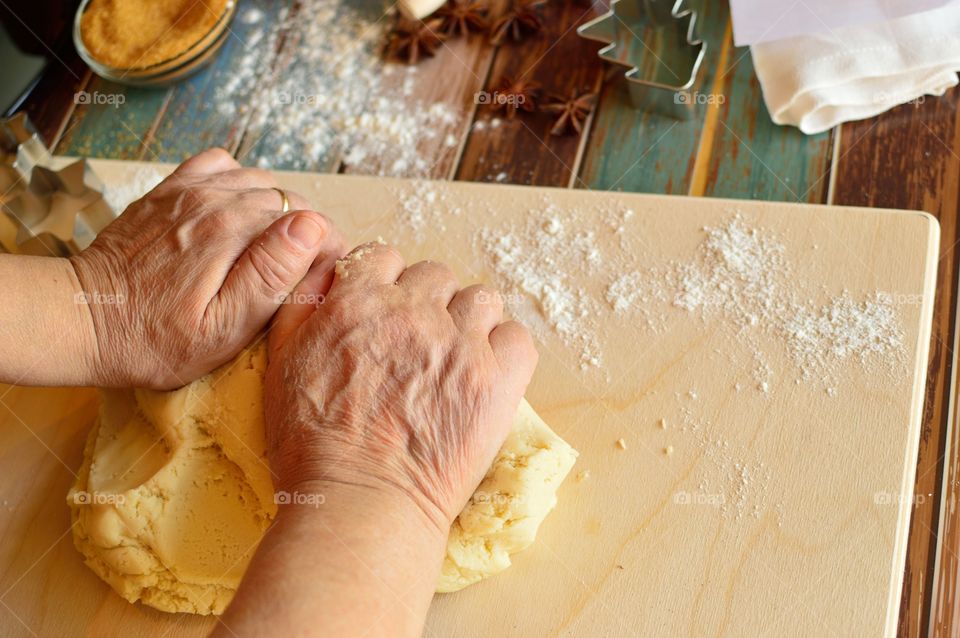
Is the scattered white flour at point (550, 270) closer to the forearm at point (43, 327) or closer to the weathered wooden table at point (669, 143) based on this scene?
the weathered wooden table at point (669, 143)

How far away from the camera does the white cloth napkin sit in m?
2.09

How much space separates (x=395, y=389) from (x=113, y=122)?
165cm

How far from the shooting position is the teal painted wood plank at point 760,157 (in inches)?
84.4

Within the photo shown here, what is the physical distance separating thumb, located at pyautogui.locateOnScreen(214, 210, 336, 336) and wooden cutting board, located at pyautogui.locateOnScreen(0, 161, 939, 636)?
0.31 metres

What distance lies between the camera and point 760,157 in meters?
2.20

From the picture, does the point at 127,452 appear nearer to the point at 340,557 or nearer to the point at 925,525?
the point at 340,557

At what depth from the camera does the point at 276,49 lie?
8.58 feet

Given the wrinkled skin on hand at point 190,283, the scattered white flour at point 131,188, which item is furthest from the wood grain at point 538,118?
the wrinkled skin on hand at point 190,283

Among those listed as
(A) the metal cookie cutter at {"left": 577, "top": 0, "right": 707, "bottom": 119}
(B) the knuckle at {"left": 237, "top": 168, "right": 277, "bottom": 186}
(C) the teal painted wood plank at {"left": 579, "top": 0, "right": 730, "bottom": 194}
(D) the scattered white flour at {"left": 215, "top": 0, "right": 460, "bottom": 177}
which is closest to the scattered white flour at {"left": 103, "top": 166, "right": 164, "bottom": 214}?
(D) the scattered white flour at {"left": 215, "top": 0, "right": 460, "bottom": 177}

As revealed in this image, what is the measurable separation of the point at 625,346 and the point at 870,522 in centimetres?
50

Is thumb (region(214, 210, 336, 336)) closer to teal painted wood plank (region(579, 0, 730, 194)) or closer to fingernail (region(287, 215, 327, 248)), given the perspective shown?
fingernail (region(287, 215, 327, 248))

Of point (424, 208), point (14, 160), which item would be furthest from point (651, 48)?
point (14, 160)

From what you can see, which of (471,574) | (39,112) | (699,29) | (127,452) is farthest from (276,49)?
(471,574)

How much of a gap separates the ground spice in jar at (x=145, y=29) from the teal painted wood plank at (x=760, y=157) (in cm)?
141
